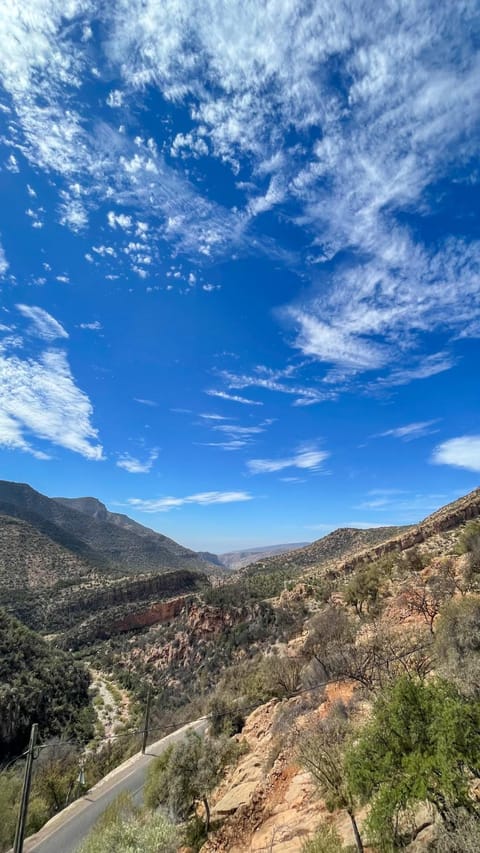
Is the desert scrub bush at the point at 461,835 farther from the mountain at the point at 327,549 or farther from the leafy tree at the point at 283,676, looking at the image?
the mountain at the point at 327,549

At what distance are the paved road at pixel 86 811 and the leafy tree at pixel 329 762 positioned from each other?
11.4 m

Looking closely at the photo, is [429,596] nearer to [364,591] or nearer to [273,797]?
[364,591]

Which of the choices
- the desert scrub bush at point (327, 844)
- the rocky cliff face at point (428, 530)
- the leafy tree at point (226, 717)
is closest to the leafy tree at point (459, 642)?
the desert scrub bush at point (327, 844)

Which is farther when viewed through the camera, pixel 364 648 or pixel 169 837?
pixel 364 648

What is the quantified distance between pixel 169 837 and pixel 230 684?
2160 centimetres

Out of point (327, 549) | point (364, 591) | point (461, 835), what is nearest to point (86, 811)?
point (461, 835)

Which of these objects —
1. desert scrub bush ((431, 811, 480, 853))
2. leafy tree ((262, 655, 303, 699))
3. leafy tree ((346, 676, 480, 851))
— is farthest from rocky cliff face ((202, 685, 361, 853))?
leafy tree ((262, 655, 303, 699))

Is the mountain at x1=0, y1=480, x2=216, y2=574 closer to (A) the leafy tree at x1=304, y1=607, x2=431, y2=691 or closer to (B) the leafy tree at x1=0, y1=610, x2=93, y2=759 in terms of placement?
(B) the leafy tree at x1=0, y1=610, x2=93, y2=759

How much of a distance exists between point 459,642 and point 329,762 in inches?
317

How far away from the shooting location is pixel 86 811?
2233 centimetres

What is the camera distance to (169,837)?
13367mm

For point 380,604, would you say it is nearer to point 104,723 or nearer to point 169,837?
point 169,837

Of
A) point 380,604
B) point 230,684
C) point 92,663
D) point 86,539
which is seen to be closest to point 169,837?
point 230,684

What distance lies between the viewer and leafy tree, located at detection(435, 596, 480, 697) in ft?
38.0
